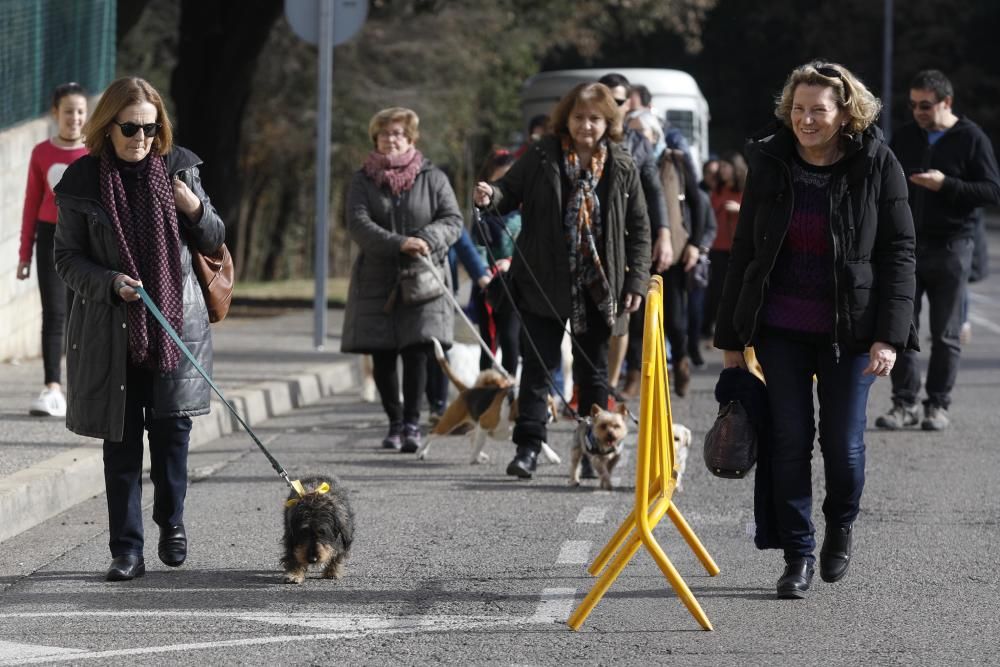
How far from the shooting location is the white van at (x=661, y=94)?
22609mm

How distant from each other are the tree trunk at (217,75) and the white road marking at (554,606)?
A: 46.1ft

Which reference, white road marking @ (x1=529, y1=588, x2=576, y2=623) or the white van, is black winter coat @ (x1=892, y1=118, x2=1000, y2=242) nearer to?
white road marking @ (x1=529, y1=588, x2=576, y2=623)

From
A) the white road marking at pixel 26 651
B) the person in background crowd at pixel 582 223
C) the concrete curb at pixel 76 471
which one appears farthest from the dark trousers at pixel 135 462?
the person in background crowd at pixel 582 223

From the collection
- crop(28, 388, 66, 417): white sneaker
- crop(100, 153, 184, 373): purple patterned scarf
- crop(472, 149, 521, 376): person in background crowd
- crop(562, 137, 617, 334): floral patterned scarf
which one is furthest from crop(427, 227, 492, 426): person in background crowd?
crop(100, 153, 184, 373): purple patterned scarf

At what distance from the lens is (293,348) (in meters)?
15.1

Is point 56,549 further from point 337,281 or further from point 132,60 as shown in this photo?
point 132,60

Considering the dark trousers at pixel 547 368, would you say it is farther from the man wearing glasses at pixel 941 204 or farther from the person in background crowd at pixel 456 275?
the person in background crowd at pixel 456 275

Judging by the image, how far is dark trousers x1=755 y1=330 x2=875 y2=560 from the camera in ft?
20.1

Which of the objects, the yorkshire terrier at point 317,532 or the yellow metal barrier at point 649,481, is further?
the yorkshire terrier at point 317,532

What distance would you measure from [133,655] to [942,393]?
22.2 feet

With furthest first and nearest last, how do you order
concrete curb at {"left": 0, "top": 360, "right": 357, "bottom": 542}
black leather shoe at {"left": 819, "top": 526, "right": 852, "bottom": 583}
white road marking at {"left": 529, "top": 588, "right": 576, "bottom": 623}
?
→ concrete curb at {"left": 0, "top": 360, "right": 357, "bottom": 542}, black leather shoe at {"left": 819, "top": 526, "right": 852, "bottom": 583}, white road marking at {"left": 529, "top": 588, "right": 576, "bottom": 623}

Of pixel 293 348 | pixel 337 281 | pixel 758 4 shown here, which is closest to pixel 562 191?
pixel 293 348

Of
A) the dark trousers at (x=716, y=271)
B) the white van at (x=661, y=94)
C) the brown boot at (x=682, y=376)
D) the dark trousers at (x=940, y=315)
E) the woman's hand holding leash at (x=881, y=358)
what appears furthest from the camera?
the white van at (x=661, y=94)

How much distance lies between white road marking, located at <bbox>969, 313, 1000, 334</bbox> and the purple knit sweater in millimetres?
13484
